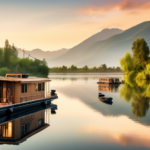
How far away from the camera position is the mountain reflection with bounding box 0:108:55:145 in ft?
56.1

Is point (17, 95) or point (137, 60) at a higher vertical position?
point (137, 60)

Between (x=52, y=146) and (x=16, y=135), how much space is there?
3873 mm

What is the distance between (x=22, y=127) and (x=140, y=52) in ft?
219

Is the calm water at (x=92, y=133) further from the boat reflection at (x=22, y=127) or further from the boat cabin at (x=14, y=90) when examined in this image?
the boat cabin at (x=14, y=90)

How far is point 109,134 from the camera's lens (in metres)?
18.8

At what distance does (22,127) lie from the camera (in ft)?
64.5

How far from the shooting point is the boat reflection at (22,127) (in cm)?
1712

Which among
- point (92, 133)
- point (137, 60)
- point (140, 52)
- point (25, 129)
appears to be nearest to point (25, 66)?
point (137, 60)

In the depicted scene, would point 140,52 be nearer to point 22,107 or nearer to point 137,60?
point 137,60

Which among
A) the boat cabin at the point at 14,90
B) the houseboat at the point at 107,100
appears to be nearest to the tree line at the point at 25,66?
the houseboat at the point at 107,100

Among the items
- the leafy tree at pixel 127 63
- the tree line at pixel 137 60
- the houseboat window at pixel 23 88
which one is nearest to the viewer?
A: the houseboat window at pixel 23 88

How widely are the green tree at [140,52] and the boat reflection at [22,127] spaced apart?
61.4 metres

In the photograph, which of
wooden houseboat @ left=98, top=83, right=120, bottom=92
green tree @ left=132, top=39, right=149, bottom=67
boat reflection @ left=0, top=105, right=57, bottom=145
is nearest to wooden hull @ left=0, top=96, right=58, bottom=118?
boat reflection @ left=0, top=105, right=57, bottom=145

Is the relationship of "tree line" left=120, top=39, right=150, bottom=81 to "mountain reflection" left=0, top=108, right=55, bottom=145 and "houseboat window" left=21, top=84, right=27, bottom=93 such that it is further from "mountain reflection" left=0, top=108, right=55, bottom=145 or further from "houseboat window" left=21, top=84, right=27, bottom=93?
"mountain reflection" left=0, top=108, right=55, bottom=145
